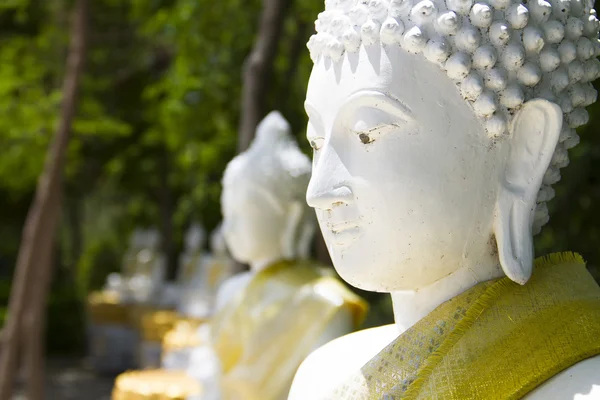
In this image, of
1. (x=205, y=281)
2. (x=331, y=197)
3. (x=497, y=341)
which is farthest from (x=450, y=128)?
(x=205, y=281)

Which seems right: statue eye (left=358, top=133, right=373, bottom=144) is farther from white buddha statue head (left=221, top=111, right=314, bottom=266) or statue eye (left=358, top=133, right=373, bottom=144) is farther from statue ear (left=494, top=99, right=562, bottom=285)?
white buddha statue head (left=221, top=111, right=314, bottom=266)

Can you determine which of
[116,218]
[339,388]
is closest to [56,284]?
[116,218]

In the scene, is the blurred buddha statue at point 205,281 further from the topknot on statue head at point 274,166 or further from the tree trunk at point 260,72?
the topknot on statue head at point 274,166

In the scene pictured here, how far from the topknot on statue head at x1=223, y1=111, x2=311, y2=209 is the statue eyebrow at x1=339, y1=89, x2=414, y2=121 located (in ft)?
6.68

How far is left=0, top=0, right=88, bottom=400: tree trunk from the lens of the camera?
584 centimetres

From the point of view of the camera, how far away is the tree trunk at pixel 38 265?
19.1 feet

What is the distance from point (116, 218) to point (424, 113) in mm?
14581

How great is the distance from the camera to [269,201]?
3.60 meters

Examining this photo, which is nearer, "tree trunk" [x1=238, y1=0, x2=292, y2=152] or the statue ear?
the statue ear

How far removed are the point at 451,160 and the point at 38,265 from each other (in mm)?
5112

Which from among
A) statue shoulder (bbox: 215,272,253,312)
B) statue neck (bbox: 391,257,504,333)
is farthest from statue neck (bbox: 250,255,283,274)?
statue neck (bbox: 391,257,504,333)

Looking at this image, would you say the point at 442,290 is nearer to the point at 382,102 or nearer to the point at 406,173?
the point at 406,173

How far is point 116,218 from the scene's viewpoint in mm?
15609

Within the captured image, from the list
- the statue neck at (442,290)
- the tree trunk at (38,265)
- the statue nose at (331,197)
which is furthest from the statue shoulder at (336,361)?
the tree trunk at (38,265)
